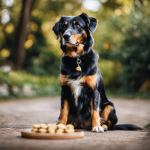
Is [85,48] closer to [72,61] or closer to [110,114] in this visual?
[72,61]

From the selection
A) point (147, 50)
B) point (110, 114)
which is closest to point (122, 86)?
point (147, 50)

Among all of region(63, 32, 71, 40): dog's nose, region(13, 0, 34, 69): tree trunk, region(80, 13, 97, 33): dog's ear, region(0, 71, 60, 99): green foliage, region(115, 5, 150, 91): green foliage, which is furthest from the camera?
region(13, 0, 34, 69): tree trunk

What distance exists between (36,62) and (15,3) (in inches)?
222

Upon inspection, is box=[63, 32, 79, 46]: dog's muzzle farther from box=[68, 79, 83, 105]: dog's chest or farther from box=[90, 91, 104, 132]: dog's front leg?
box=[90, 91, 104, 132]: dog's front leg

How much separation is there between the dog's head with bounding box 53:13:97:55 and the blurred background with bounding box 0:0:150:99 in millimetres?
7136

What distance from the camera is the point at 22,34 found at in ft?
53.5

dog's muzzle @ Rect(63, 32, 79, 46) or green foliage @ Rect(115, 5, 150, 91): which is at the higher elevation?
green foliage @ Rect(115, 5, 150, 91)

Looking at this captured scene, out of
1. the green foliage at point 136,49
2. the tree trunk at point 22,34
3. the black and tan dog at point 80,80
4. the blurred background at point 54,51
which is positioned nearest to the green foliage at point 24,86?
the blurred background at point 54,51

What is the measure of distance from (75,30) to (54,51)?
1358cm

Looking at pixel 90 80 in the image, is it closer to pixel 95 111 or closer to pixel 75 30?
pixel 95 111

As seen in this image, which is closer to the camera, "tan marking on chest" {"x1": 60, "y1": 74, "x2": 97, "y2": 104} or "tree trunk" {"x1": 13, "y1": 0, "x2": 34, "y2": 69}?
"tan marking on chest" {"x1": 60, "y1": 74, "x2": 97, "y2": 104}

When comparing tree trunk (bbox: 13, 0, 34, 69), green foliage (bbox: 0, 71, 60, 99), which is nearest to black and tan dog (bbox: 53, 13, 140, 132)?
green foliage (bbox: 0, 71, 60, 99)

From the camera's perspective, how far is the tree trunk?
52.3 feet

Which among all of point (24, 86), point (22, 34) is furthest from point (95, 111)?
point (22, 34)
